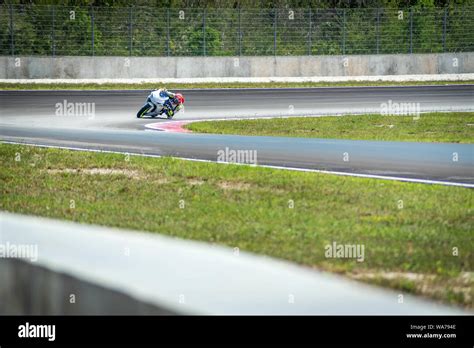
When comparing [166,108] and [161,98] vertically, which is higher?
[161,98]

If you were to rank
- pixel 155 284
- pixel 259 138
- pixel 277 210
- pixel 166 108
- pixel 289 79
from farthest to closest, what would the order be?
pixel 289 79 < pixel 166 108 < pixel 259 138 < pixel 277 210 < pixel 155 284

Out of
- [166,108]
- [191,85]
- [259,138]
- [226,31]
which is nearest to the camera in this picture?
[259,138]

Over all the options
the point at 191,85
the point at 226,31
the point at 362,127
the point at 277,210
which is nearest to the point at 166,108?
the point at 362,127

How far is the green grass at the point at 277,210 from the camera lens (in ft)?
25.5

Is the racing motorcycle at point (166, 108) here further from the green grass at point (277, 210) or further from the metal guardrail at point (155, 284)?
the metal guardrail at point (155, 284)

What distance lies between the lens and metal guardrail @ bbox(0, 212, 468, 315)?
4312 millimetres

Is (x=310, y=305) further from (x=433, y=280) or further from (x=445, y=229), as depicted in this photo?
(x=445, y=229)

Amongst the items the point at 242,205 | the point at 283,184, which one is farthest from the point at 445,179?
the point at 242,205

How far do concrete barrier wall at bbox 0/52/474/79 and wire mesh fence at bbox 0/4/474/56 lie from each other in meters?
0.55

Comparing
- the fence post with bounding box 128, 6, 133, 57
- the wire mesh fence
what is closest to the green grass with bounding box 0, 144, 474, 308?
the wire mesh fence

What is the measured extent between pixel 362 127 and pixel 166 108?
553cm

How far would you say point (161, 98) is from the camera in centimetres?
2511

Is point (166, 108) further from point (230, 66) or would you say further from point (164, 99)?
point (230, 66)

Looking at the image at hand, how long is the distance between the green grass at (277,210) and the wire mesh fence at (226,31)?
2451 cm
